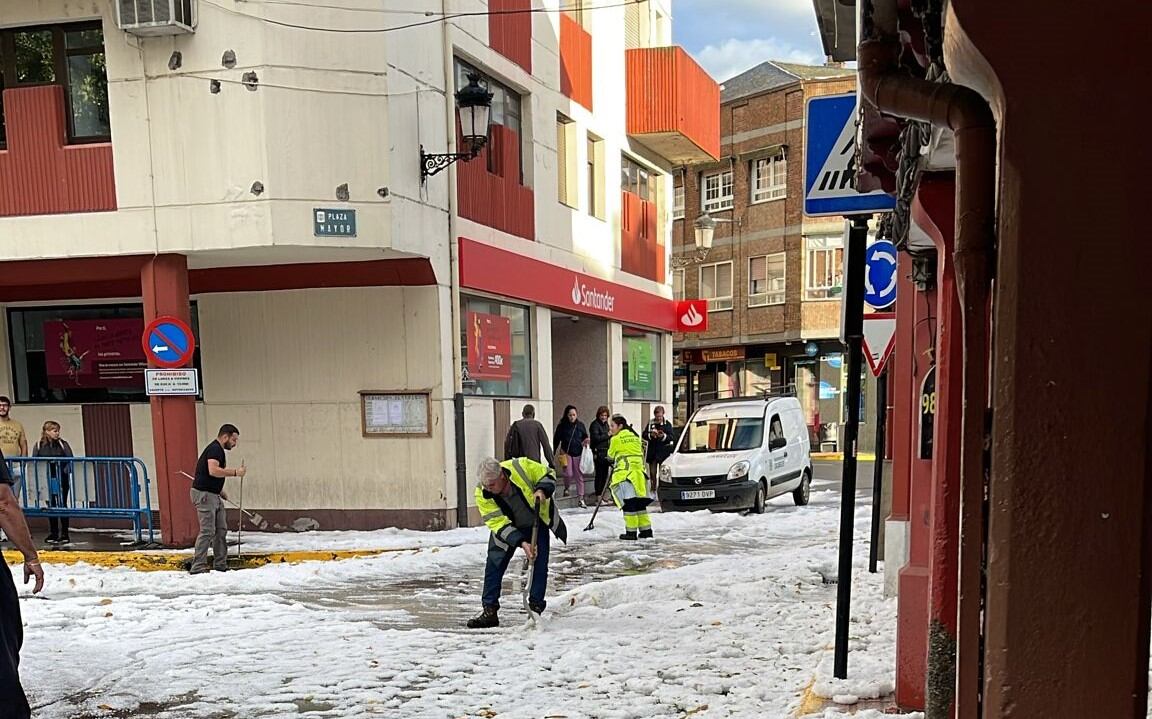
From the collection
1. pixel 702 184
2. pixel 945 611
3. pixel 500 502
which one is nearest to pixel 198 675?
pixel 500 502

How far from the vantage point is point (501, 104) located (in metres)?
14.6

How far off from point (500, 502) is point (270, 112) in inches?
248

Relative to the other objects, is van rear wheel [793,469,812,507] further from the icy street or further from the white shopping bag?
the icy street

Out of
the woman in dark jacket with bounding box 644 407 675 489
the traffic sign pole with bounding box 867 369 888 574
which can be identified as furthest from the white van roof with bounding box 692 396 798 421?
the traffic sign pole with bounding box 867 369 888 574

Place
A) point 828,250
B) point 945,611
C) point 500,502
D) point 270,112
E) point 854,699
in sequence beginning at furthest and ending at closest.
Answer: point 828,250 → point 270,112 → point 500,502 → point 854,699 → point 945,611

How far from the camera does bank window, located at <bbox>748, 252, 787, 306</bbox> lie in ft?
106

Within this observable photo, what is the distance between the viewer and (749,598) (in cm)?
809

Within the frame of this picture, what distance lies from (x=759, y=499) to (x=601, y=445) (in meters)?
3.10

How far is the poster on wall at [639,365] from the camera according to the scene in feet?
65.3

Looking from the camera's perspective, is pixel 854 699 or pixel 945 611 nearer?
pixel 945 611

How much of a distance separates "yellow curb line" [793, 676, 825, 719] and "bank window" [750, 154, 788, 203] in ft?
95.5

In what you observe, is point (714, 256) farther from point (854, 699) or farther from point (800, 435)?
point (854, 699)

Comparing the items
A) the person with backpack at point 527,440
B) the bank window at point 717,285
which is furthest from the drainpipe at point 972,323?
the bank window at point 717,285

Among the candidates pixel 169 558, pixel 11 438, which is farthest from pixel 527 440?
pixel 11 438
